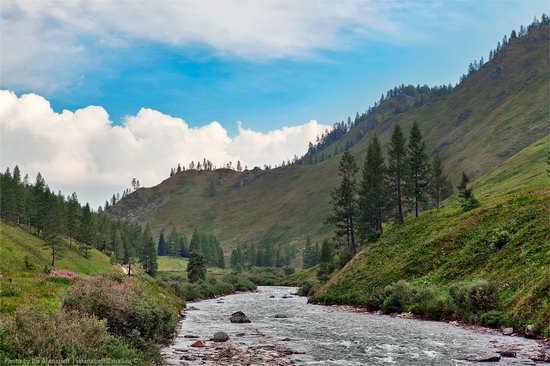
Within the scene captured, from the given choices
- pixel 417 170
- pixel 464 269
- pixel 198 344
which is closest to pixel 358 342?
pixel 198 344

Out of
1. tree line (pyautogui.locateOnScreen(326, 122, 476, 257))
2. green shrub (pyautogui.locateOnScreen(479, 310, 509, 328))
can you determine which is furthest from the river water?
tree line (pyautogui.locateOnScreen(326, 122, 476, 257))

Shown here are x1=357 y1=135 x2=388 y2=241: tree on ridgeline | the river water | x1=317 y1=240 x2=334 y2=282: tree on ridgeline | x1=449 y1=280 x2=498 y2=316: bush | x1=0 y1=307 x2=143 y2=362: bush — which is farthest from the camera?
x1=317 y1=240 x2=334 y2=282: tree on ridgeline

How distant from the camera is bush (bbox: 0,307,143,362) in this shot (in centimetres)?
1386

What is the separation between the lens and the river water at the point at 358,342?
22.3 meters

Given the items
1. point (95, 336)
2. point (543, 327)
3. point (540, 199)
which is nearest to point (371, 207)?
point (540, 199)

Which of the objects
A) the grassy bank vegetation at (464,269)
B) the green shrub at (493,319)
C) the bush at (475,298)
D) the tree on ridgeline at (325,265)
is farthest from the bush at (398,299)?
the tree on ridgeline at (325,265)

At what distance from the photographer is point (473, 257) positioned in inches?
1841

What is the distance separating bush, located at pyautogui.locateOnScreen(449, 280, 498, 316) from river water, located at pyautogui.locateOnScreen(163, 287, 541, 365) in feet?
7.39

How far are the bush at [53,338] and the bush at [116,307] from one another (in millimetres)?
3074

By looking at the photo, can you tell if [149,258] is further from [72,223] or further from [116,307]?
[116,307]

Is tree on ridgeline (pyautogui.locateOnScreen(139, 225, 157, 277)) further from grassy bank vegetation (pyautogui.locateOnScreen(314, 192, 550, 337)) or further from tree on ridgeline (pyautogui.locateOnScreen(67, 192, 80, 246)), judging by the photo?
grassy bank vegetation (pyautogui.locateOnScreen(314, 192, 550, 337))

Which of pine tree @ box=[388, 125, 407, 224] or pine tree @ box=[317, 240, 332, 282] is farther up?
pine tree @ box=[388, 125, 407, 224]

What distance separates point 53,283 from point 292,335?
17174 millimetres

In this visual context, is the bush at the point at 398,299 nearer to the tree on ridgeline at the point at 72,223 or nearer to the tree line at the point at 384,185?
the tree line at the point at 384,185
